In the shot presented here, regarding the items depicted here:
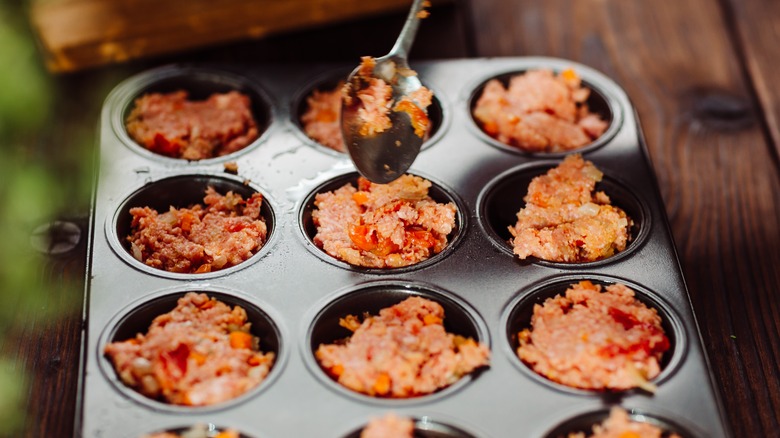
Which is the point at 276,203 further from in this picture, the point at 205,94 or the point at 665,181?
the point at 665,181

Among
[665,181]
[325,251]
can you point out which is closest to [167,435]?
[325,251]

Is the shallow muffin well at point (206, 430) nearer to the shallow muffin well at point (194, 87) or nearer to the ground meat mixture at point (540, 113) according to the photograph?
the shallow muffin well at point (194, 87)

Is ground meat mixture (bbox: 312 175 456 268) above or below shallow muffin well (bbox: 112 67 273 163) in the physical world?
below

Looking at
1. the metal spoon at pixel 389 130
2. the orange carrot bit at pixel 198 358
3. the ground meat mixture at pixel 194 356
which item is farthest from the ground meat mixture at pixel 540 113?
A: the orange carrot bit at pixel 198 358

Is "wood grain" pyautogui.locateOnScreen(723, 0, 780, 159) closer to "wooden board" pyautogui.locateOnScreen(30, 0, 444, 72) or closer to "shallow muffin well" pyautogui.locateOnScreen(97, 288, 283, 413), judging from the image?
"wooden board" pyautogui.locateOnScreen(30, 0, 444, 72)

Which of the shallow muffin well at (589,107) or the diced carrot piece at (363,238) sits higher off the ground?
the shallow muffin well at (589,107)

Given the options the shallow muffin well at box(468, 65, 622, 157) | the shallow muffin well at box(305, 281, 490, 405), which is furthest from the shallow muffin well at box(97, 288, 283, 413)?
the shallow muffin well at box(468, 65, 622, 157)
